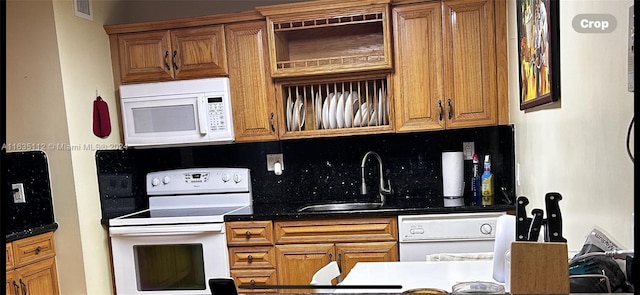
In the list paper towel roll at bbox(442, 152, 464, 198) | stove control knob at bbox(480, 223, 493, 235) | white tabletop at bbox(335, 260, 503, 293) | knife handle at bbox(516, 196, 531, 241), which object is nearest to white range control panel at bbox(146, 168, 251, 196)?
paper towel roll at bbox(442, 152, 464, 198)

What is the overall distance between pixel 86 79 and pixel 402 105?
1.31 meters

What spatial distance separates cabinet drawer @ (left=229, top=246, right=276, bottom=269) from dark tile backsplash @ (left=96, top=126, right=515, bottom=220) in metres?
0.39

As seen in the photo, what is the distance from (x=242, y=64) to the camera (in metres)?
1.84

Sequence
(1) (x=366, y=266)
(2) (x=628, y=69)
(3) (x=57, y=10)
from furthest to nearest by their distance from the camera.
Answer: (3) (x=57, y=10)
(1) (x=366, y=266)
(2) (x=628, y=69)

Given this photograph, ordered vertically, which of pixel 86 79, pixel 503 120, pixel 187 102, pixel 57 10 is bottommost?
pixel 503 120

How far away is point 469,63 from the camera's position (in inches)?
67.5

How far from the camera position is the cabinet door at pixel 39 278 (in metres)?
1.42

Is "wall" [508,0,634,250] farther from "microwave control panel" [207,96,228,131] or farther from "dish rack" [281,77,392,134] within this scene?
"microwave control panel" [207,96,228,131]

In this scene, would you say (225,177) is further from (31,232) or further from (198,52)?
(31,232)

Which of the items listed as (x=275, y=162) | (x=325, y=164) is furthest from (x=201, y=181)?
(x=325, y=164)

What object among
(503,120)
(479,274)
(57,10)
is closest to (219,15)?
(57,10)

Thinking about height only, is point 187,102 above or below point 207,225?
above

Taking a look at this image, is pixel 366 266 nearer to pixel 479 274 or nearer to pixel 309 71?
pixel 479 274

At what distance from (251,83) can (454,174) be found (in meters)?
0.99
